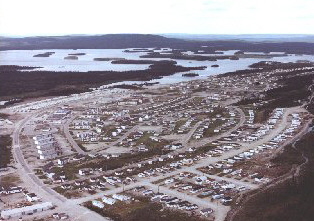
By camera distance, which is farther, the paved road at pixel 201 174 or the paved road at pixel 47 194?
the paved road at pixel 201 174

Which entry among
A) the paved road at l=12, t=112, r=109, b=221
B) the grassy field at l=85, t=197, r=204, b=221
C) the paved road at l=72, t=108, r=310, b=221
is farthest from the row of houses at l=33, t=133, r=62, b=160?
the grassy field at l=85, t=197, r=204, b=221

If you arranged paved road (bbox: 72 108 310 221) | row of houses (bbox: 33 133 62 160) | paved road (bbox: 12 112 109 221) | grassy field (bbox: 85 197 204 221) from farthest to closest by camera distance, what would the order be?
1. row of houses (bbox: 33 133 62 160)
2. paved road (bbox: 72 108 310 221)
3. paved road (bbox: 12 112 109 221)
4. grassy field (bbox: 85 197 204 221)

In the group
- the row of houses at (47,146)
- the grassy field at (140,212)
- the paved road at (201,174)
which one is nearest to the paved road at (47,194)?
the grassy field at (140,212)

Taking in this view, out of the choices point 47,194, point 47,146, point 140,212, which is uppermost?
point 140,212

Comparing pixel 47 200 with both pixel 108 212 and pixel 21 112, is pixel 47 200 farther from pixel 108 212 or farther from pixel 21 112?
pixel 21 112

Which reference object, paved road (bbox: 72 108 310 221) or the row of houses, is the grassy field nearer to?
paved road (bbox: 72 108 310 221)

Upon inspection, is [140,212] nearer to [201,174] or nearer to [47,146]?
[201,174]

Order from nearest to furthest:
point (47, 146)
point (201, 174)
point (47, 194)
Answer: point (47, 194), point (201, 174), point (47, 146)

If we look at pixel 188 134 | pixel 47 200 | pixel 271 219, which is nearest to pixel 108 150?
pixel 188 134

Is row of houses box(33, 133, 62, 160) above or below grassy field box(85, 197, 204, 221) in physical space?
below

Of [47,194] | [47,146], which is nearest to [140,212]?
[47,194]

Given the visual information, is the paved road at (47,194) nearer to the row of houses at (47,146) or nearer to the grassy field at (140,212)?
the grassy field at (140,212)

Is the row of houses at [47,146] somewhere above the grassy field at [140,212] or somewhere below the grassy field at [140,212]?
below
